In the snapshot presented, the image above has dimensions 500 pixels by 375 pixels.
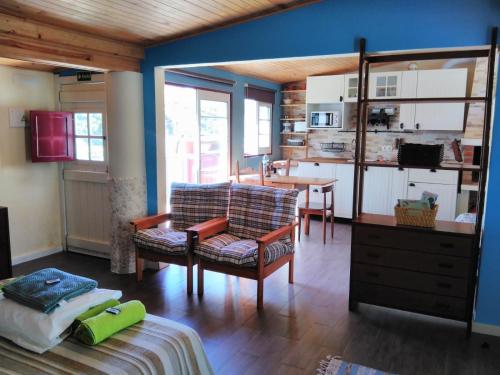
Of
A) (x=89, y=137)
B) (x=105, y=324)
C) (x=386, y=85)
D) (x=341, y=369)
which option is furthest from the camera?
(x=386, y=85)

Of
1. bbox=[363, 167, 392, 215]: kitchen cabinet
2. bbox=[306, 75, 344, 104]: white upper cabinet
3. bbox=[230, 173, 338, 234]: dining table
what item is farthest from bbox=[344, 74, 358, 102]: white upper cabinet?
bbox=[230, 173, 338, 234]: dining table

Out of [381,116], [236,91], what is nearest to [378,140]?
[381,116]

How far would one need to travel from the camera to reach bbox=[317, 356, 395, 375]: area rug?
Answer: 2502 millimetres

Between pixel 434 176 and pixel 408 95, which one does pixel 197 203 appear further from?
pixel 408 95

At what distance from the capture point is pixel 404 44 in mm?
3020

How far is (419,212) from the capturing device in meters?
3.11

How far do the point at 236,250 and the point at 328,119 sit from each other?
394cm

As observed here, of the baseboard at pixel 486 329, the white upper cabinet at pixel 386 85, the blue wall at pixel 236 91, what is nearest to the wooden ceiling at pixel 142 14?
the blue wall at pixel 236 91

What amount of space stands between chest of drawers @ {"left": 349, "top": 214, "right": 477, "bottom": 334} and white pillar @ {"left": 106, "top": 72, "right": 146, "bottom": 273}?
6.96 feet

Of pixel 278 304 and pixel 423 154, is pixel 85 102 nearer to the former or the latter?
pixel 278 304

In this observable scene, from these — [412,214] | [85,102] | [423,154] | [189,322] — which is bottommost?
[189,322]

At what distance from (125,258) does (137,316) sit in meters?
2.36

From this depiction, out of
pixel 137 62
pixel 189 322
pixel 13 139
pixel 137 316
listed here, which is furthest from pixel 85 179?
pixel 137 316

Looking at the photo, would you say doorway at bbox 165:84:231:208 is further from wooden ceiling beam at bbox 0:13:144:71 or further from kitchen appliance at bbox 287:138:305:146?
kitchen appliance at bbox 287:138:305:146
